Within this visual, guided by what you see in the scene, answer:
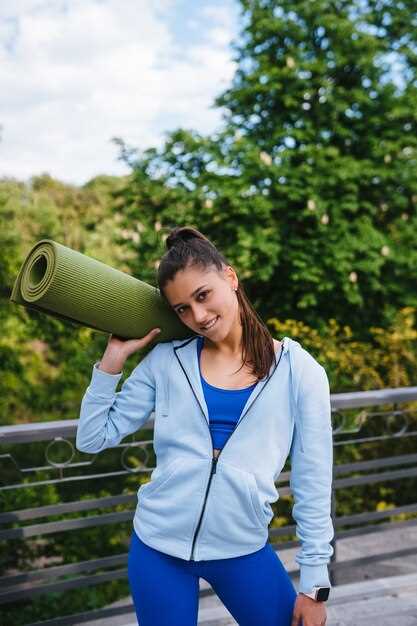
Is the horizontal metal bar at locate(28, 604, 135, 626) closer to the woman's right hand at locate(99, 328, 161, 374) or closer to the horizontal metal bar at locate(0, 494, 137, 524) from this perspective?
the horizontal metal bar at locate(0, 494, 137, 524)

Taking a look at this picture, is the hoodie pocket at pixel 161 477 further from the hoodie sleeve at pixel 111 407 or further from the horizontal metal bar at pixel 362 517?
the horizontal metal bar at pixel 362 517

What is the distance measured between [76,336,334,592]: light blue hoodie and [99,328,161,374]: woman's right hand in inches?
0.9

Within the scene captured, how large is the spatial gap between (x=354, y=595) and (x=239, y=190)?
18.2ft

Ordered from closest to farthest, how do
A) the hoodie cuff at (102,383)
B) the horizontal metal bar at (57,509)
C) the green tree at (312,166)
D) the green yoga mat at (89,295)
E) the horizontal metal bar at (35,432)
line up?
the green yoga mat at (89,295)
the hoodie cuff at (102,383)
the horizontal metal bar at (35,432)
the horizontal metal bar at (57,509)
the green tree at (312,166)

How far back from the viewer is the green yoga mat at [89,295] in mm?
1465

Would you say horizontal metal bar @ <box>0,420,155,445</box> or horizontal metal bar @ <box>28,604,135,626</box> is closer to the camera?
horizontal metal bar @ <box>0,420,155,445</box>

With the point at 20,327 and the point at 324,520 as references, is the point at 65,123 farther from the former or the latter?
the point at 324,520

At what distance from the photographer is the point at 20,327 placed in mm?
6453

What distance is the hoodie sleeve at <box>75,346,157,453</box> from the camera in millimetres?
1605

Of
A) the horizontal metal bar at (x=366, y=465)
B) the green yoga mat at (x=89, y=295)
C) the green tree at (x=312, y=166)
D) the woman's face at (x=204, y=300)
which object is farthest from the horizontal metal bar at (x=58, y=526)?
the green tree at (x=312, y=166)

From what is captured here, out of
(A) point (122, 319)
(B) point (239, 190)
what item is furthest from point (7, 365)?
(A) point (122, 319)

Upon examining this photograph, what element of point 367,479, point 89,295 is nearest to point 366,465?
point 367,479

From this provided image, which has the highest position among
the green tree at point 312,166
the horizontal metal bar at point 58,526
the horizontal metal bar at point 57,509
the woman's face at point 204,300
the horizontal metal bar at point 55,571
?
the green tree at point 312,166

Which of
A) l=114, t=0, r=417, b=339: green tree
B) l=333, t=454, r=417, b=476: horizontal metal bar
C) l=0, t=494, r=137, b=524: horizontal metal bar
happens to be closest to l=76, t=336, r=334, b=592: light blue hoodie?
l=0, t=494, r=137, b=524: horizontal metal bar
